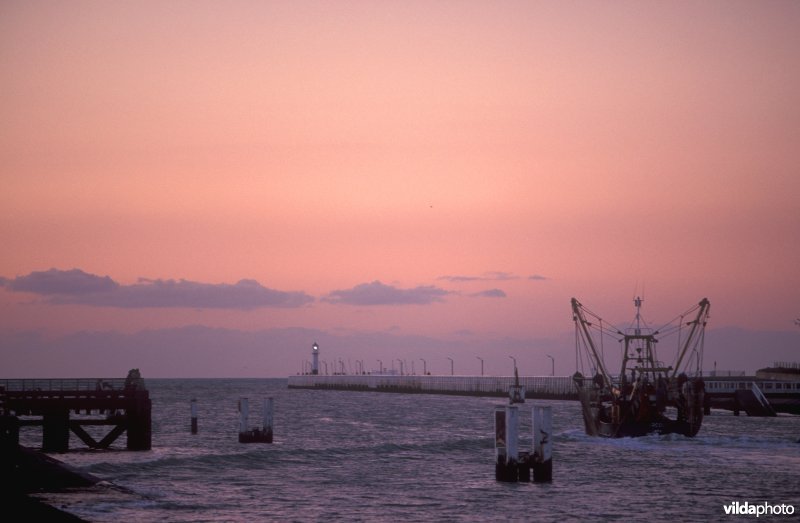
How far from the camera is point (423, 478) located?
56.8m

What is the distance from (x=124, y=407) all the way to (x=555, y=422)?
194ft

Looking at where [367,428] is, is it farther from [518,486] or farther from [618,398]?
[518,486]

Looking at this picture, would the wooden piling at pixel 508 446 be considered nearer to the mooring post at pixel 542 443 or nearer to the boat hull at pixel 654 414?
the mooring post at pixel 542 443

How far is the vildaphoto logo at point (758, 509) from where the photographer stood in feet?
142

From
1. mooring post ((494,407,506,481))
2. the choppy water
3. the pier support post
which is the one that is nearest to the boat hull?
the choppy water

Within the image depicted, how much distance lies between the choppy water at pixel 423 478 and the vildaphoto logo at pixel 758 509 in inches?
20.5

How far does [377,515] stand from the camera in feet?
142

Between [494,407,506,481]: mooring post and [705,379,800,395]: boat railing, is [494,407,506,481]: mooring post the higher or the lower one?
the lower one

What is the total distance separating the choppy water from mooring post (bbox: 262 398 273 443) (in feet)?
4.09

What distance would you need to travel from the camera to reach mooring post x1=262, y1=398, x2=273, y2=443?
69.9 metres

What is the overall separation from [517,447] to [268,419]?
88.9 feet

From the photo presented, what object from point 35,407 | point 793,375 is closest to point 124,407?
point 35,407

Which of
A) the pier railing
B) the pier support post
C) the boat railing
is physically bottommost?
the pier support post

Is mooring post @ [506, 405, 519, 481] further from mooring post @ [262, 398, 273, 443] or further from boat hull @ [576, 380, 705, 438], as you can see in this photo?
boat hull @ [576, 380, 705, 438]
